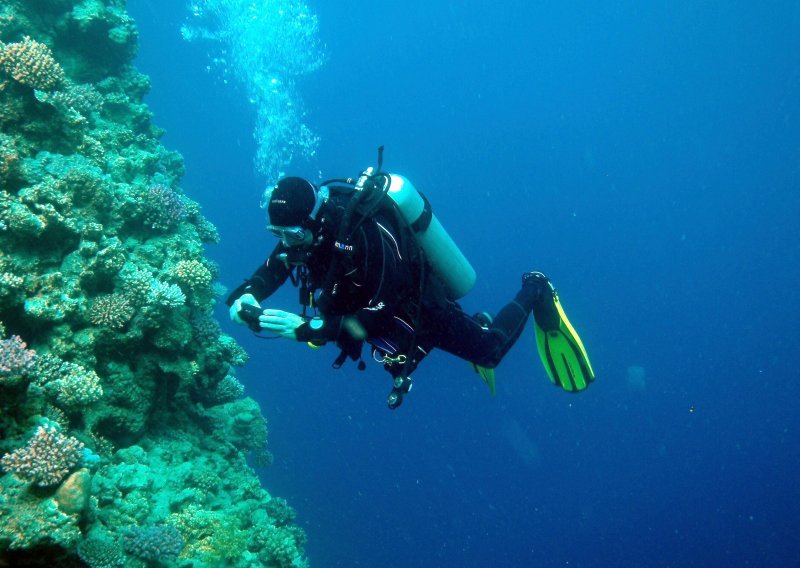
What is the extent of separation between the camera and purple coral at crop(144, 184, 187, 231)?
6434mm

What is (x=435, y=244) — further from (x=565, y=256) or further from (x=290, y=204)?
(x=565, y=256)

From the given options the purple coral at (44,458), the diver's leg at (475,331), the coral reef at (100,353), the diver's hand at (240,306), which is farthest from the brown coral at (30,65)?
the diver's leg at (475,331)

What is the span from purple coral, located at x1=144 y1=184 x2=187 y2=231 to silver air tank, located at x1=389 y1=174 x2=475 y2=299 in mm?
3191

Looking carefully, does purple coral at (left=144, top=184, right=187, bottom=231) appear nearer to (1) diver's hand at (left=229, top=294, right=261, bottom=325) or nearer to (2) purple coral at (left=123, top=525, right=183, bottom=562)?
(1) diver's hand at (left=229, top=294, right=261, bottom=325)

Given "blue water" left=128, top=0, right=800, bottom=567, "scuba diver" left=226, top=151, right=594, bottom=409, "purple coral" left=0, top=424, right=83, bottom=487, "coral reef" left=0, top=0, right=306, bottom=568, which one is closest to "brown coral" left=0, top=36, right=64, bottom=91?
"coral reef" left=0, top=0, right=306, bottom=568

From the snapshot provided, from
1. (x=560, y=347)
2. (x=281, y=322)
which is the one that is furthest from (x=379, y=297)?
(x=560, y=347)

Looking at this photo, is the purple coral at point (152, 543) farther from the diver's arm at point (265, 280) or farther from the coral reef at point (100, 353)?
the diver's arm at point (265, 280)

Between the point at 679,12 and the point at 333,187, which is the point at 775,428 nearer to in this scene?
the point at 679,12

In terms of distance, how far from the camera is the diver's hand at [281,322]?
4.15m

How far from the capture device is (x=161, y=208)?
6.50 meters

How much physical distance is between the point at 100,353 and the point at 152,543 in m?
2.16

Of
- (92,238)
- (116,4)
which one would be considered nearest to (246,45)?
(116,4)

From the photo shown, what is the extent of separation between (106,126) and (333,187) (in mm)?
4861

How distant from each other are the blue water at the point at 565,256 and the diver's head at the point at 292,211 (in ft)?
107
